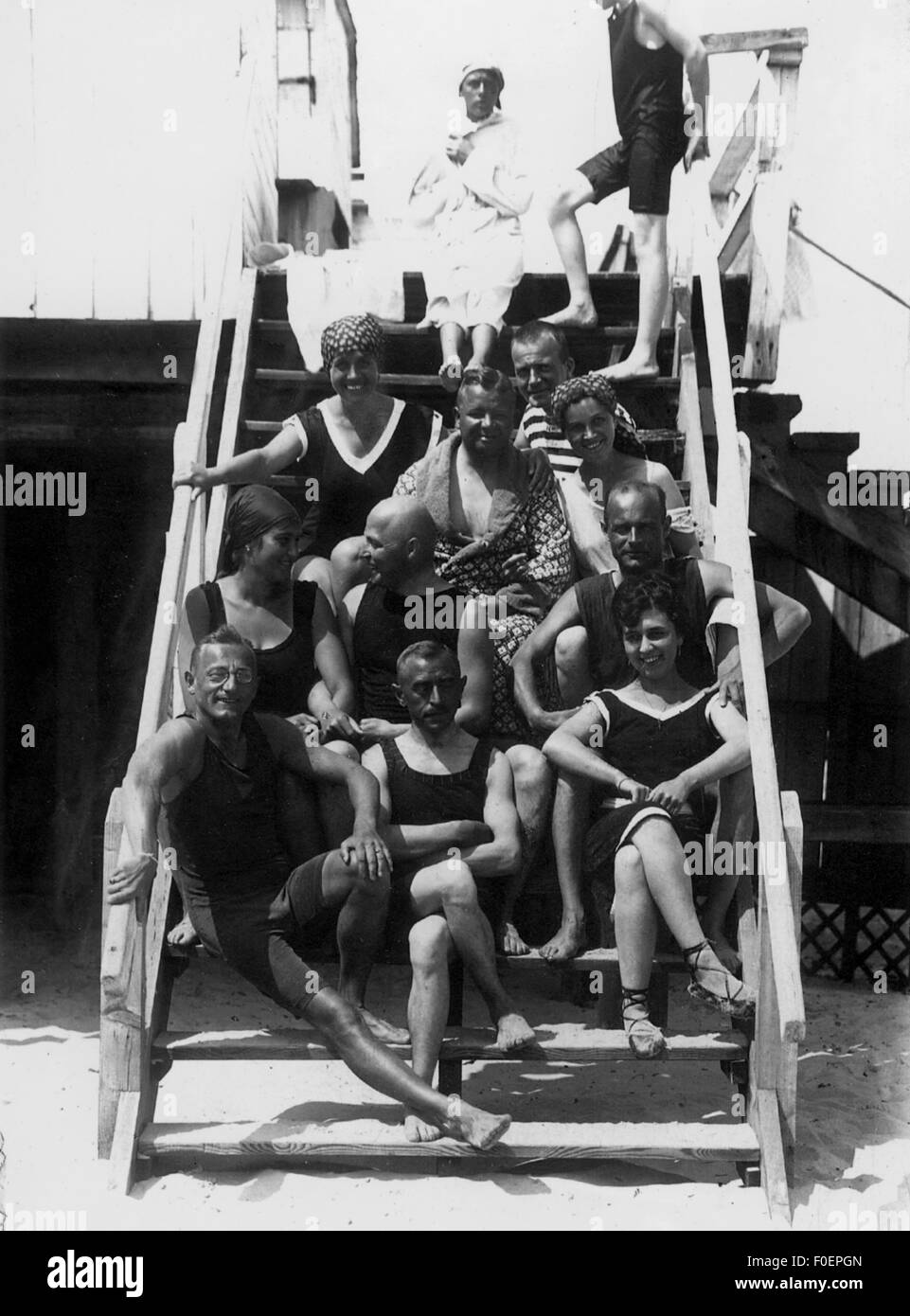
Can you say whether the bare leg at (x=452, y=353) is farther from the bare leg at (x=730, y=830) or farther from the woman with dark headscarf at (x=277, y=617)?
the bare leg at (x=730, y=830)

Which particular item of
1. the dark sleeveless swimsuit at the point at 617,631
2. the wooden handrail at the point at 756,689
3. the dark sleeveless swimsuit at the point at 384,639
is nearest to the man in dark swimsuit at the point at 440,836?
the dark sleeveless swimsuit at the point at 384,639

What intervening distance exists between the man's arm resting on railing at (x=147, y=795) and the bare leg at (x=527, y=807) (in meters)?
0.95

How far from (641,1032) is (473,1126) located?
1.77ft

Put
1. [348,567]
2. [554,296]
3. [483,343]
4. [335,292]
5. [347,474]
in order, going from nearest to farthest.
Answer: [348,567] < [347,474] < [483,343] < [335,292] < [554,296]

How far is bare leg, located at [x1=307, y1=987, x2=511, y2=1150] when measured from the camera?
4.47 metres

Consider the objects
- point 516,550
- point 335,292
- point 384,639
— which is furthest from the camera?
point 335,292

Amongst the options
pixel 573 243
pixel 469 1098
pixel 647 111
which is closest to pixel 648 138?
pixel 647 111

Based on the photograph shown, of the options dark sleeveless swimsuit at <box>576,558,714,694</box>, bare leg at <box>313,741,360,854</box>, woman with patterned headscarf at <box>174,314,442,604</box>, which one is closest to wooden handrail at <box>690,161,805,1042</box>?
dark sleeveless swimsuit at <box>576,558,714,694</box>

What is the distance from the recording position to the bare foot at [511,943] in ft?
15.7

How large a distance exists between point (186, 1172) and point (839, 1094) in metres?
2.32

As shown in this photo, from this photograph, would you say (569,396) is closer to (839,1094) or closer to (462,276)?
(462,276)

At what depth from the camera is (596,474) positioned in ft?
18.3

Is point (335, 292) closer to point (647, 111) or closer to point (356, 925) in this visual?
point (647, 111)
